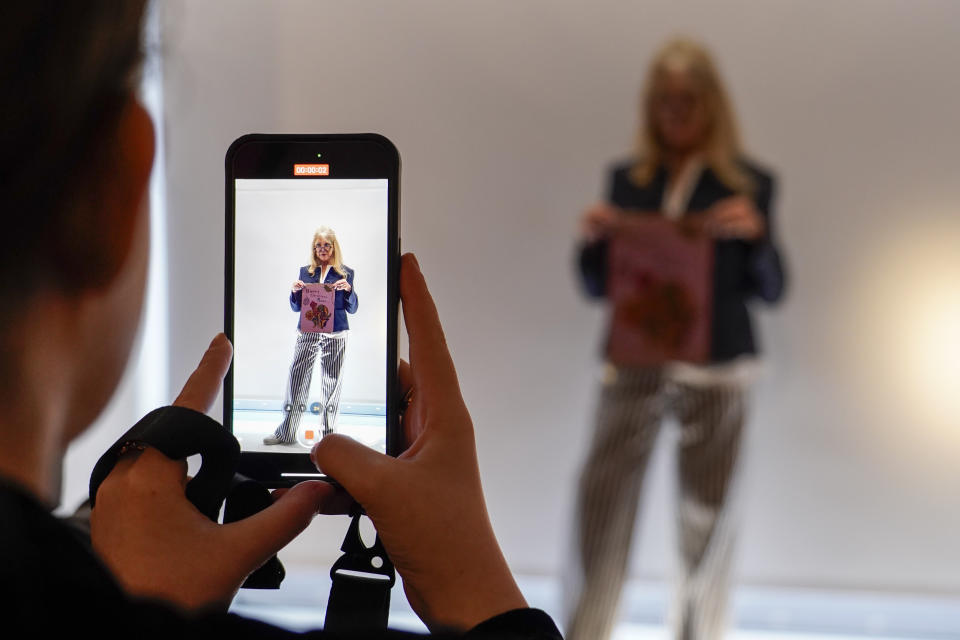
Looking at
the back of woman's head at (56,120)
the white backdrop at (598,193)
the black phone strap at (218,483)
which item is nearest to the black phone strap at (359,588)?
the black phone strap at (218,483)

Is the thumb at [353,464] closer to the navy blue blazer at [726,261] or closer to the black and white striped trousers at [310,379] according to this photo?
the black and white striped trousers at [310,379]

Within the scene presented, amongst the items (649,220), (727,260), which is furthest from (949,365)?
(649,220)

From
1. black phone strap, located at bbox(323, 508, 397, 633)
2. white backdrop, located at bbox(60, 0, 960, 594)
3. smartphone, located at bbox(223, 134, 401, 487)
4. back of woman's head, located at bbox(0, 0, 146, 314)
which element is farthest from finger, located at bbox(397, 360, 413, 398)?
white backdrop, located at bbox(60, 0, 960, 594)

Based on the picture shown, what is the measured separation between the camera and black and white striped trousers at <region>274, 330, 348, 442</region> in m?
0.47

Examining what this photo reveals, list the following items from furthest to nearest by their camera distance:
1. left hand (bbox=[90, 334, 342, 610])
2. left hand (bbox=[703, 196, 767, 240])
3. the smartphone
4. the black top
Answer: left hand (bbox=[703, 196, 767, 240]) < the smartphone < left hand (bbox=[90, 334, 342, 610]) < the black top

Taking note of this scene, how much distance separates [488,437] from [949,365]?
2.55 feet

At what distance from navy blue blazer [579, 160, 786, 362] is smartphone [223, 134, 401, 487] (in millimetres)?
854

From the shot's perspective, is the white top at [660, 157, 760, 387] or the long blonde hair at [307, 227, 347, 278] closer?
the long blonde hair at [307, 227, 347, 278]

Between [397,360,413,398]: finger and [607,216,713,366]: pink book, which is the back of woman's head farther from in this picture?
[607,216,713,366]: pink book

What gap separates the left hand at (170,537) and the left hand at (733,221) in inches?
40.8

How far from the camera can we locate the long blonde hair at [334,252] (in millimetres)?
464

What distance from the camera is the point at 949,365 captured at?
1.31 metres

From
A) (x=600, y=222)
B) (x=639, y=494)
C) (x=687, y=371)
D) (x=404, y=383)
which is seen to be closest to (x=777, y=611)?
(x=639, y=494)

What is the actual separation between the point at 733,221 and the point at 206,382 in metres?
1.03
